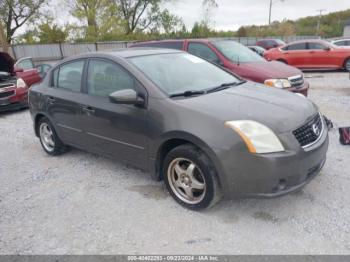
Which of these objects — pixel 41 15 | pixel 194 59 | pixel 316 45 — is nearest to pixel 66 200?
pixel 194 59

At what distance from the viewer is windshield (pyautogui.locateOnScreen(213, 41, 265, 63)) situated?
269 inches

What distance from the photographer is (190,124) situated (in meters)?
2.82

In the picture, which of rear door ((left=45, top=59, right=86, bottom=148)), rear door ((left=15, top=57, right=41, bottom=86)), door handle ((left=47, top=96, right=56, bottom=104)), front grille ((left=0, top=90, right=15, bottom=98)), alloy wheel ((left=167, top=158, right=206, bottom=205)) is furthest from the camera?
rear door ((left=15, top=57, right=41, bottom=86))

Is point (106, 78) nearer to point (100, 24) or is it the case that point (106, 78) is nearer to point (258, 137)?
point (258, 137)

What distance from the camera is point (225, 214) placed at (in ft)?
9.77

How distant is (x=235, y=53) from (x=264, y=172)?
4993mm

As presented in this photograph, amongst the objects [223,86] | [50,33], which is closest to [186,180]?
[223,86]

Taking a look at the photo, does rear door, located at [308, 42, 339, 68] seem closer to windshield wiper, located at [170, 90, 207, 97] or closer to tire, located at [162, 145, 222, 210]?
windshield wiper, located at [170, 90, 207, 97]

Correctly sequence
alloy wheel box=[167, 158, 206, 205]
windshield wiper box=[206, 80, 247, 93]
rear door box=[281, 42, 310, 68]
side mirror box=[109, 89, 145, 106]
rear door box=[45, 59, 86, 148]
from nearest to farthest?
1. alloy wheel box=[167, 158, 206, 205]
2. side mirror box=[109, 89, 145, 106]
3. windshield wiper box=[206, 80, 247, 93]
4. rear door box=[45, 59, 86, 148]
5. rear door box=[281, 42, 310, 68]

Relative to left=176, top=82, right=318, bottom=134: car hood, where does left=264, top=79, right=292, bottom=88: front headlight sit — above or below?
below

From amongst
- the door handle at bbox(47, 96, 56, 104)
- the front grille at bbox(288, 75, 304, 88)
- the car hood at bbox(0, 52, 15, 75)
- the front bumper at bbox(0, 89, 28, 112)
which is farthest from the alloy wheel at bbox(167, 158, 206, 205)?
the car hood at bbox(0, 52, 15, 75)

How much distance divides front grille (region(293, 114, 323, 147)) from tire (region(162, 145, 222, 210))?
0.82 m

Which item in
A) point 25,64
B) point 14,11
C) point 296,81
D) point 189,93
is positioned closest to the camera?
point 189,93

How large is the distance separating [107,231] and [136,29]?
39.5 meters
